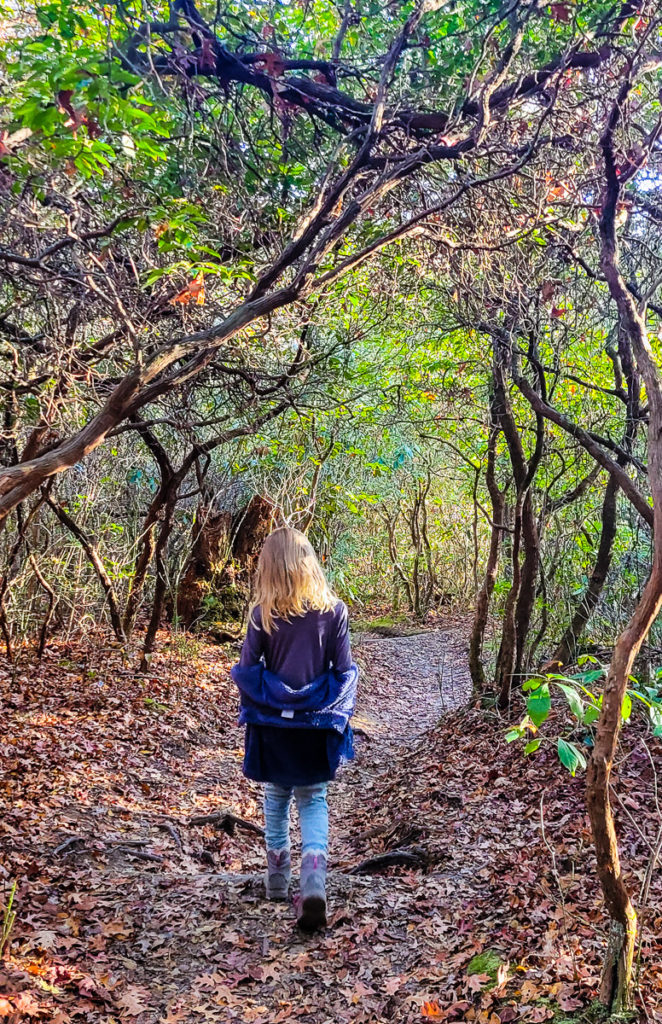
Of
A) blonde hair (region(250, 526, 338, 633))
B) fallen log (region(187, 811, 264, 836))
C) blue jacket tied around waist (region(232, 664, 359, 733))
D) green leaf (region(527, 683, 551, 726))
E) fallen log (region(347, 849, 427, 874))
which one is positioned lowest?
fallen log (region(187, 811, 264, 836))

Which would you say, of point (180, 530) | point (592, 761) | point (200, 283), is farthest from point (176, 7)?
point (180, 530)

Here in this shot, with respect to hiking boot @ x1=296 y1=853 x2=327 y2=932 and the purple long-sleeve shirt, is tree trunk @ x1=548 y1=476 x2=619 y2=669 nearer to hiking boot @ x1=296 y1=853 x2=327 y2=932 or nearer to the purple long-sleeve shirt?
the purple long-sleeve shirt

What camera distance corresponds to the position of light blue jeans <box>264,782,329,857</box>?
3.93m

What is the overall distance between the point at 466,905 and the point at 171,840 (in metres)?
2.53

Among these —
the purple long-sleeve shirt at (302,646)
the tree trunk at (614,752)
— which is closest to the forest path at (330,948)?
the tree trunk at (614,752)

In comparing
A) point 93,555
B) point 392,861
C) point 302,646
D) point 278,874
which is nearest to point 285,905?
point 278,874

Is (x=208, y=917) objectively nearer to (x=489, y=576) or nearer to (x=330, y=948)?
(x=330, y=948)

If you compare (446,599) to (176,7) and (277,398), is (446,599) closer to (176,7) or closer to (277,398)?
(277,398)

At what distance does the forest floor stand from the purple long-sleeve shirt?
1.41m

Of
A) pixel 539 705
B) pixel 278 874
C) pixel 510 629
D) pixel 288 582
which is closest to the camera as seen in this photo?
pixel 539 705

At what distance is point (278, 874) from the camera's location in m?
4.12

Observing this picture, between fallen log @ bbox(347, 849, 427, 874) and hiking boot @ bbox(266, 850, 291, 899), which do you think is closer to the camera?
hiking boot @ bbox(266, 850, 291, 899)

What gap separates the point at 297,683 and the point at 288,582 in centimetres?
58

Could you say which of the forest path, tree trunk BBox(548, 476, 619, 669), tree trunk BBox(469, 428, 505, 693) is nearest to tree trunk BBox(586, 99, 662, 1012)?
the forest path
